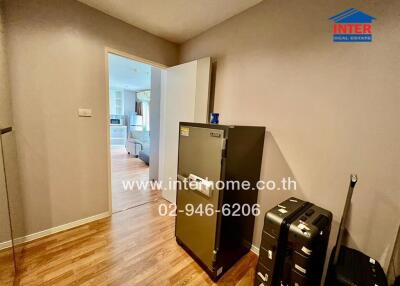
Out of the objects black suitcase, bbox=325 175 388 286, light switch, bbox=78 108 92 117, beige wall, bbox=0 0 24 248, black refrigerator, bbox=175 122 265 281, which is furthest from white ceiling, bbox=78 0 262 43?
black suitcase, bbox=325 175 388 286

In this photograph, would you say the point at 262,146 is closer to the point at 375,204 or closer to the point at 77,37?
the point at 375,204

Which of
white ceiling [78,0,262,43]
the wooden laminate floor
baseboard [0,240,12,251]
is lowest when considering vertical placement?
the wooden laminate floor

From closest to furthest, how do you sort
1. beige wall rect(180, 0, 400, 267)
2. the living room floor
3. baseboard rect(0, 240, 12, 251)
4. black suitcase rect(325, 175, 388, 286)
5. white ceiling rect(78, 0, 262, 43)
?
black suitcase rect(325, 175, 388, 286) → beige wall rect(180, 0, 400, 267) → baseboard rect(0, 240, 12, 251) → white ceiling rect(78, 0, 262, 43) → the living room floor

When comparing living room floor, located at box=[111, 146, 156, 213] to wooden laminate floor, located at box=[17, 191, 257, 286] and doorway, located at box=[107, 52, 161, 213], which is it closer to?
doorway, located at box=[107, 52, 161, 213]

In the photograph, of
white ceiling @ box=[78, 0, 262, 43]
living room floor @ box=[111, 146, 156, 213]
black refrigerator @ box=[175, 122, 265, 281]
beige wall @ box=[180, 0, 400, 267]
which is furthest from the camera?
living room floor @ box=[111, 146, 156, 213]

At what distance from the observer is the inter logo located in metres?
1.13

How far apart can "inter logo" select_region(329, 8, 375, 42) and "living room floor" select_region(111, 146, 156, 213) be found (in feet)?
10.0

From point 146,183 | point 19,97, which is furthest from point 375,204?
point 146,183

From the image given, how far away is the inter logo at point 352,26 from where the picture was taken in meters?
1.13

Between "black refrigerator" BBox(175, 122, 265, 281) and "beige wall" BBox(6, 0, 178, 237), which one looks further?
"beige wall" BBox(6, 0, 178, 237)

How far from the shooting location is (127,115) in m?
8.16

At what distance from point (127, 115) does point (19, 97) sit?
6855mm

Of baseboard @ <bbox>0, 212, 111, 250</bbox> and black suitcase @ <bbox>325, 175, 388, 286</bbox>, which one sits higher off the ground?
black suitcase @ <bbox>325, 175, 388, 286</bbox>

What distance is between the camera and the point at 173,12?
6.19ft
